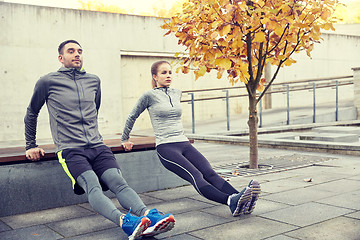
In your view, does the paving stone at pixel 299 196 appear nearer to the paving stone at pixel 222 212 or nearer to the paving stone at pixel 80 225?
the paving stone at pixel 222 212

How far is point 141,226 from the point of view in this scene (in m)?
3.27

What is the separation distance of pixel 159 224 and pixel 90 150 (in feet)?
3.56

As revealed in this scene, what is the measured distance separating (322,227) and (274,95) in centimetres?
1699

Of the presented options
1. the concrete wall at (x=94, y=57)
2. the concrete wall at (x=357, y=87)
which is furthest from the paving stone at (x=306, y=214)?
the concrete wall at (x=357, y=87)

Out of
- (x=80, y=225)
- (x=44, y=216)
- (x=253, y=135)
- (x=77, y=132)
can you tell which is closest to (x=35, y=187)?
(x=44, y=216)

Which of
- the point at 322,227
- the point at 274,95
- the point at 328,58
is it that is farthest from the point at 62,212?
the point at 328,58

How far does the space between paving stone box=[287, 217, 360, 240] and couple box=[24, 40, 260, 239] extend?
0.58 m

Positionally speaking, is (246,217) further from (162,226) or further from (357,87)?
(357,87)

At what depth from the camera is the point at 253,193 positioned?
3951 millimetres

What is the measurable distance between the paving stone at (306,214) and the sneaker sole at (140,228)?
1292 millimetres

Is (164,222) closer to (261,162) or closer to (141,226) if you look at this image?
(141,226)

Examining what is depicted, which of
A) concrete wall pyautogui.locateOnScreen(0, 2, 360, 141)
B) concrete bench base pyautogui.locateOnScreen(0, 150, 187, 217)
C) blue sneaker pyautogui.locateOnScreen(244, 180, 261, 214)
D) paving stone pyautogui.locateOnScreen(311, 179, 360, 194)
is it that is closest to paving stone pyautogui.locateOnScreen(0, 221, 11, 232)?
concrete bench base pyautogui.locateOnScreen(0, 150, 187, 217)

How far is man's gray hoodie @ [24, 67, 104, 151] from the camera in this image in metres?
4.00

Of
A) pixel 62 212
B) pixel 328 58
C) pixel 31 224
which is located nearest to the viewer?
pixel 31 224
